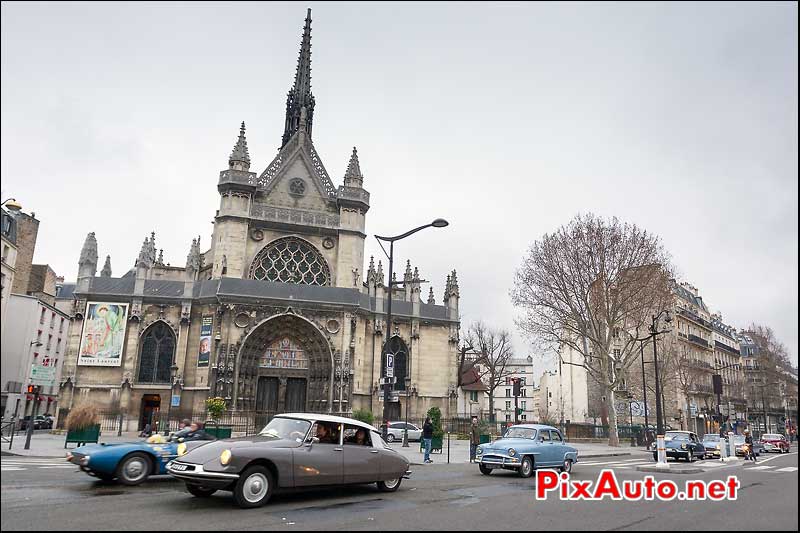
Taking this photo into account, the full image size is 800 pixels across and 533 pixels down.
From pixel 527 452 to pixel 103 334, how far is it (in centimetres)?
2763

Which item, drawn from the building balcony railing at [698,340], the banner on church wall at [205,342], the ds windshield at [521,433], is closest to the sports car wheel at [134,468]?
the ds windshield at [521,433]

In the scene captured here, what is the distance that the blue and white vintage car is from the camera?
1417cm

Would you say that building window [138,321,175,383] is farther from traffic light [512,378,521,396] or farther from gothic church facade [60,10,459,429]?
traffic light [512,378,521,396]

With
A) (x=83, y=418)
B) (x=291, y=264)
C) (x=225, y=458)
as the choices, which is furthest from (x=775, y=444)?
(x=225, y=458)

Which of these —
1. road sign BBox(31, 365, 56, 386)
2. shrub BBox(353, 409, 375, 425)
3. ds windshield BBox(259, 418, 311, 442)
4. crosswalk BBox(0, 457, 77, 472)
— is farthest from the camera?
shrub BBox(353, 409, 375, 425)

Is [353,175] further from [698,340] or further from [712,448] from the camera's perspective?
[698,340]

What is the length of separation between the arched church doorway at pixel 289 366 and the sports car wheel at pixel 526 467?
21.4 meters

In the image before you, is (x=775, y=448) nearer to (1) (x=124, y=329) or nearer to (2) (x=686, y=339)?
(2) (x=686, y=339)

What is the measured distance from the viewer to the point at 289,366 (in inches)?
1407

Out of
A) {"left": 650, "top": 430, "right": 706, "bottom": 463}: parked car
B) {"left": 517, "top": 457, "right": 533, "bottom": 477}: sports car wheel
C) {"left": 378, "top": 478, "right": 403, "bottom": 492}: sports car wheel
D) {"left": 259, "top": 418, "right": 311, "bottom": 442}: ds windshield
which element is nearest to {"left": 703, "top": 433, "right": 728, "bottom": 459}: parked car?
{"left": 650, "top": 430, "right": 706, "bottom": 463}: parked car

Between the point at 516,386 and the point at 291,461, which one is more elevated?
the point at 516,386

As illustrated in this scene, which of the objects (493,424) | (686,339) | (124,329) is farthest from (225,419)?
(686,339)

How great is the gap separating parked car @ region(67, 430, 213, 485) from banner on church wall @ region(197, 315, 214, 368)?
2309cm

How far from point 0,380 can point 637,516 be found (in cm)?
795
